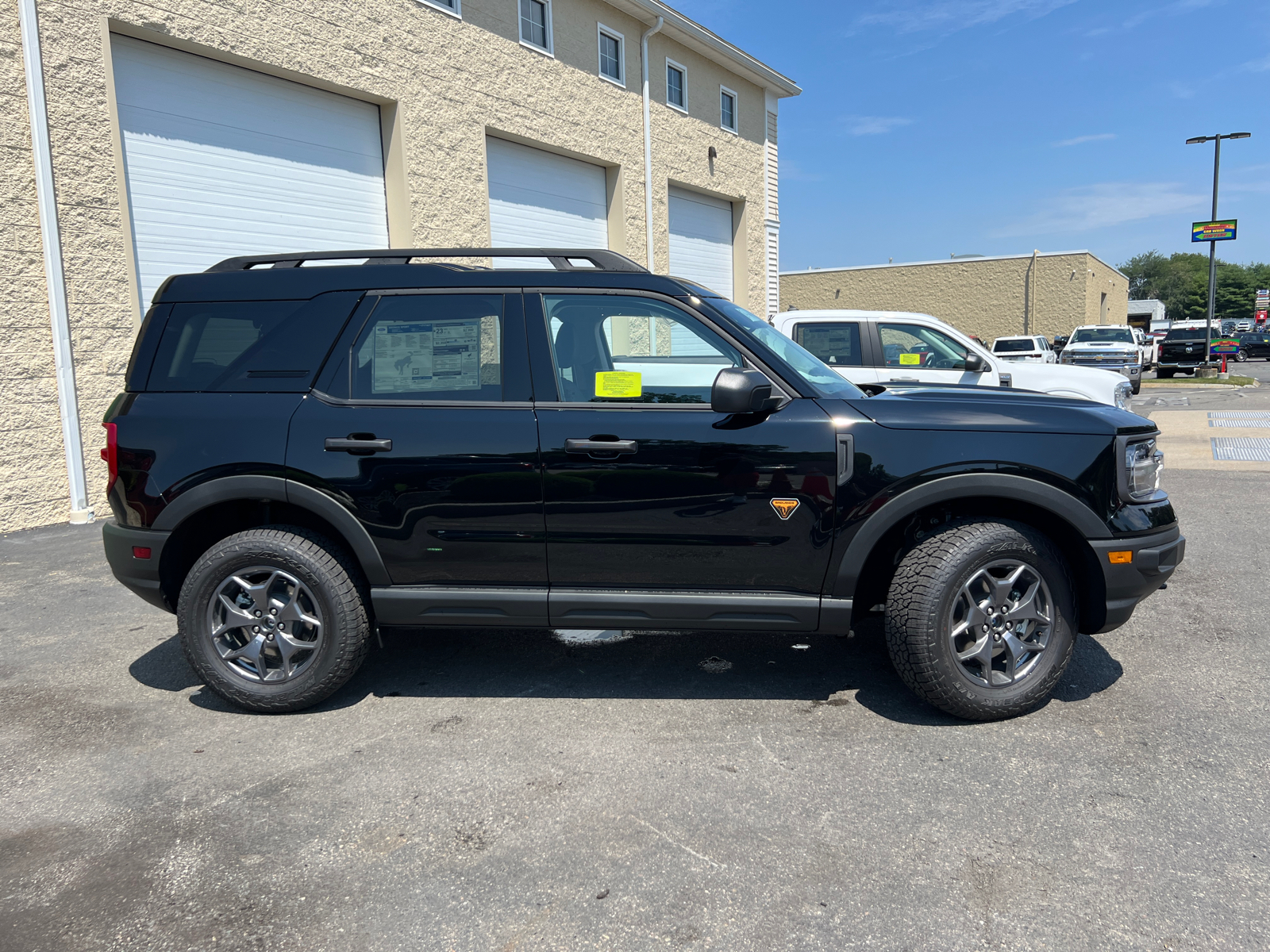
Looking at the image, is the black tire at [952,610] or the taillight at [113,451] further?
the taillight at [113,451]

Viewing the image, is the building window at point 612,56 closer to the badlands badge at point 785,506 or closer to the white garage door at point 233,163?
the white garage door at point 233,163

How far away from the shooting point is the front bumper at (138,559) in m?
3.79

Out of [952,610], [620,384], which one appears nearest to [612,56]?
[620,384]

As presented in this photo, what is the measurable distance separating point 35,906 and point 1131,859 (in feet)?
10.8

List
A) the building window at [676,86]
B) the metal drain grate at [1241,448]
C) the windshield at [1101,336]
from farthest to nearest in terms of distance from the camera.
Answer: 1. the windshield at [1101,336]
2. the building window at [676,86]
3. the metal drain grate at [1241,448]

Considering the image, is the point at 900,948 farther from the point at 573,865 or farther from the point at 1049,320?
the point at 1049,320

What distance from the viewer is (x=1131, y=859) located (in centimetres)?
265

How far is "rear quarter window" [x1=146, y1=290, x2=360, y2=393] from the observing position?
3.81 meters

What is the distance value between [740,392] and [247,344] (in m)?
2.23

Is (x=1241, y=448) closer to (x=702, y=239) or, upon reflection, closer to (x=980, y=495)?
(x=702, y=239)

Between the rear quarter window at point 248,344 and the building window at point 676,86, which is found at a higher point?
the building window at point 676,86

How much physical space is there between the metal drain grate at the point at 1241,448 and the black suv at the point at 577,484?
29.7 feet

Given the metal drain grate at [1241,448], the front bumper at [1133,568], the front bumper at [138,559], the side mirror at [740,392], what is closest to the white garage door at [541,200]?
Answer: the front bumper at [138,559]

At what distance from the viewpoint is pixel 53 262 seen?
777 centimetres
